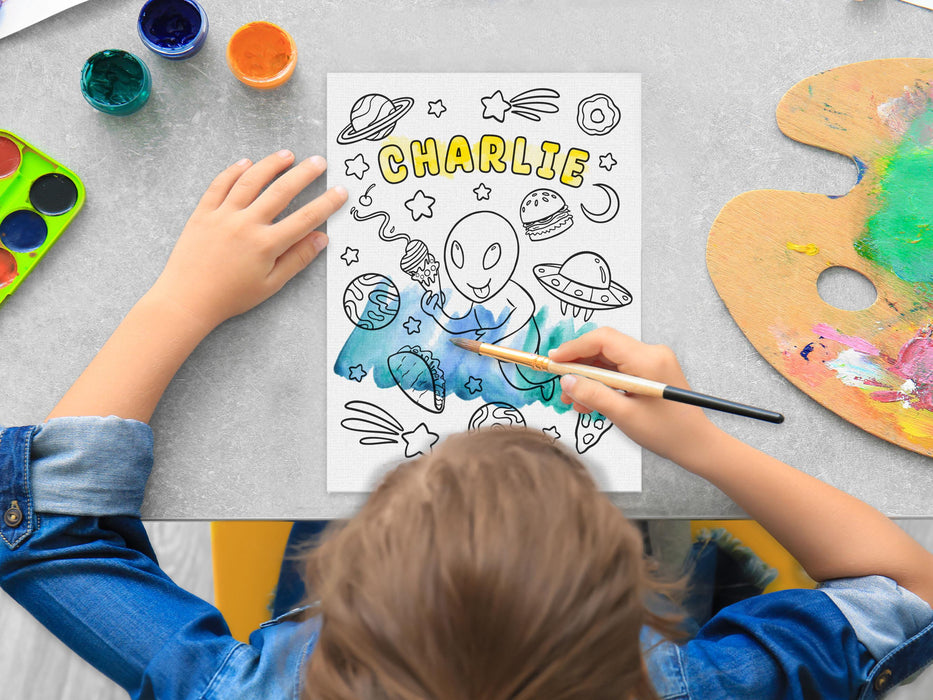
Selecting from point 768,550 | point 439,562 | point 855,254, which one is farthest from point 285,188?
point 768,550

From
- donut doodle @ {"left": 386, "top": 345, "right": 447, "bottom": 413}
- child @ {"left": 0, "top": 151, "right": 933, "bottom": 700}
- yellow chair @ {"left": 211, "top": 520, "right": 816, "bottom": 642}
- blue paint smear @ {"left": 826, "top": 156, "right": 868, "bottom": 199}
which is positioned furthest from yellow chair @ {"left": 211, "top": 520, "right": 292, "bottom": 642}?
blue paint smear @ {"left": 826, "top": 156, "right": 868, "bottom": 199}

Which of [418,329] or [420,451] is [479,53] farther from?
[420,451]

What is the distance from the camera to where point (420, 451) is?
0.62m

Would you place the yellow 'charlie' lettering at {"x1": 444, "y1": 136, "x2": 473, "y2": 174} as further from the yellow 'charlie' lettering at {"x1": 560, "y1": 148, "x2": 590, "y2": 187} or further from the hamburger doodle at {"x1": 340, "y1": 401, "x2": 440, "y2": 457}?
the hamburger doodle at {"x1": 340, "y1": 401, "x2": 440, "y2": 457}

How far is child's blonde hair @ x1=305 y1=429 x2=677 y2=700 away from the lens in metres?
0.36

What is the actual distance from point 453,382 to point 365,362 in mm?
78

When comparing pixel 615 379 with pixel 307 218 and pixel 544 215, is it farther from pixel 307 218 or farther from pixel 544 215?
pixel 307 218

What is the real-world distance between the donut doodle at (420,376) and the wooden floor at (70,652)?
2.08 feet

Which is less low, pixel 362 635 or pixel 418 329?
pixel 418 329

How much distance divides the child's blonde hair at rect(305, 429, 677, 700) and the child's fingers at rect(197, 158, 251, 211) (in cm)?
34

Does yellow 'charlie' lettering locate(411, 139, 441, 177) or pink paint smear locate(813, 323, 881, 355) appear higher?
yellow 'charlie' lettering locate(411, 139, 441, 177)

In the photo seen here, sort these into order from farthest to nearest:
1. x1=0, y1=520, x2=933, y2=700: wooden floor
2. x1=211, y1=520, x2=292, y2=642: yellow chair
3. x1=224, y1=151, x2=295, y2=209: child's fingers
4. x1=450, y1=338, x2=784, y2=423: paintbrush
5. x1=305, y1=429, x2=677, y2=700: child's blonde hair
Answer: x1=0, y1=520, x2=933, y2=700: wooden floor
x1=211, y1=520, x2=292, y2=642: yellow chair
x1=224, y1=151, x2=295, y2=209: child's fingers
x1=450, y1=338, x2=784, y2=423: paintbrush
x1=305, y1=429, x2=677, y2=700: child's blonde hair

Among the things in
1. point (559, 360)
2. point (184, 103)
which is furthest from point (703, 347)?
point (184, 103)

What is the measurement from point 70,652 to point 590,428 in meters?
0.92
